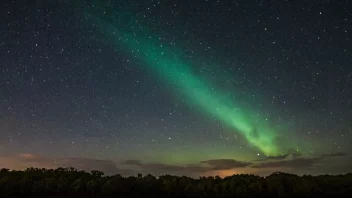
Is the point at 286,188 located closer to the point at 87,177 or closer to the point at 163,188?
the point at 163,188

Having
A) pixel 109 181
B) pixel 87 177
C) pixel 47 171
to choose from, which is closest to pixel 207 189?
pixel 109 181

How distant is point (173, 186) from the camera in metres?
25.8

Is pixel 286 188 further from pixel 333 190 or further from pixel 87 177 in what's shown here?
pixel 87 177

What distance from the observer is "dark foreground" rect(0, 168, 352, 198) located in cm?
2436

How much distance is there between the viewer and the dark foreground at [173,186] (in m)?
24.4

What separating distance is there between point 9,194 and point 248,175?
1765 centimetres

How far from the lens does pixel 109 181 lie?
2555 centimetres

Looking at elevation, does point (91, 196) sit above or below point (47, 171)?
below

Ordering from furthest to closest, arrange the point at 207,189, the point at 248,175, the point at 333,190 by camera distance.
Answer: the point at 248,175, the point at 207,189, the point at 333,190

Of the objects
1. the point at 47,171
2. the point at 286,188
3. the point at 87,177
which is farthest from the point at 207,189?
the point at 47,171

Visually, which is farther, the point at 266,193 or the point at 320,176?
the point at 320,176

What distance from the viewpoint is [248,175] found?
91.1 feet

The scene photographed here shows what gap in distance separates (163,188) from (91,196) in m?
5.16

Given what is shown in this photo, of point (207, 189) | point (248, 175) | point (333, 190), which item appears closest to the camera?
point (333, 190)
